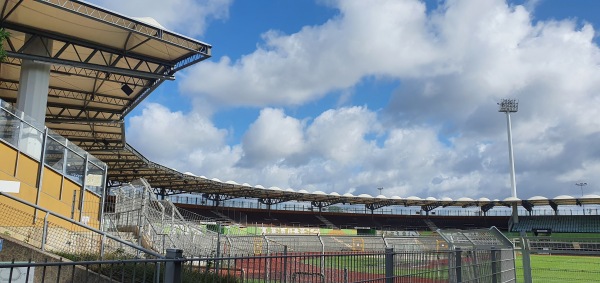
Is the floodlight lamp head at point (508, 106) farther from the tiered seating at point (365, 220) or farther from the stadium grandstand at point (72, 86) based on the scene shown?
the stadium grandstand at point (72, 86)

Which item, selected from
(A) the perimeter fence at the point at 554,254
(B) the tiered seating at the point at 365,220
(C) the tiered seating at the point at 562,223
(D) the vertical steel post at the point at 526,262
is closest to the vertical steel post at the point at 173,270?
(A) the perimeter fence at the point at 554,254

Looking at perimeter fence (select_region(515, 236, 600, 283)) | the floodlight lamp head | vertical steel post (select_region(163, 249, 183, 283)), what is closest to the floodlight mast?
the floodlight lamp head

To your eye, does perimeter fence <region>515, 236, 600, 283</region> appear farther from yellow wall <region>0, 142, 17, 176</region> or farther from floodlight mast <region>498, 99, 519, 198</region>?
floodlight mast <region>498, 99, 519, 198</region>

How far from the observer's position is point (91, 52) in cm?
2406

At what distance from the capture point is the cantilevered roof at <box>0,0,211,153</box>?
65.1 ft

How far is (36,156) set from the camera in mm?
16578

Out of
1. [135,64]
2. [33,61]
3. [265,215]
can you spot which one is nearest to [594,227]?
[265,215]

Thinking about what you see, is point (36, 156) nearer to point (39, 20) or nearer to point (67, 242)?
point (67, 242)

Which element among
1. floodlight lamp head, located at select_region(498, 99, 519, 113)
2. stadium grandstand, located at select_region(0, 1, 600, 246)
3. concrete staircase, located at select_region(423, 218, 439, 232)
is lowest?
concrete staircase, located at select_region(423, 218, 439, 232)

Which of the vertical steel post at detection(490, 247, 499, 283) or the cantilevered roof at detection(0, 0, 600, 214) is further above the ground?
the cantilevered roof at detection(0, 0, 600, 214)

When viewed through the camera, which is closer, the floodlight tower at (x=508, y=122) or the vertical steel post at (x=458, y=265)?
the vertical steel post at (x=458, y=265)

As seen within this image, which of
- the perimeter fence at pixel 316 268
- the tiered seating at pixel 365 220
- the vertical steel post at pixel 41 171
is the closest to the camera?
the perimeter fence at pixel 316 268

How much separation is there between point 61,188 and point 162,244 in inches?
163

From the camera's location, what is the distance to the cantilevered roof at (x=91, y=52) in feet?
65.1
